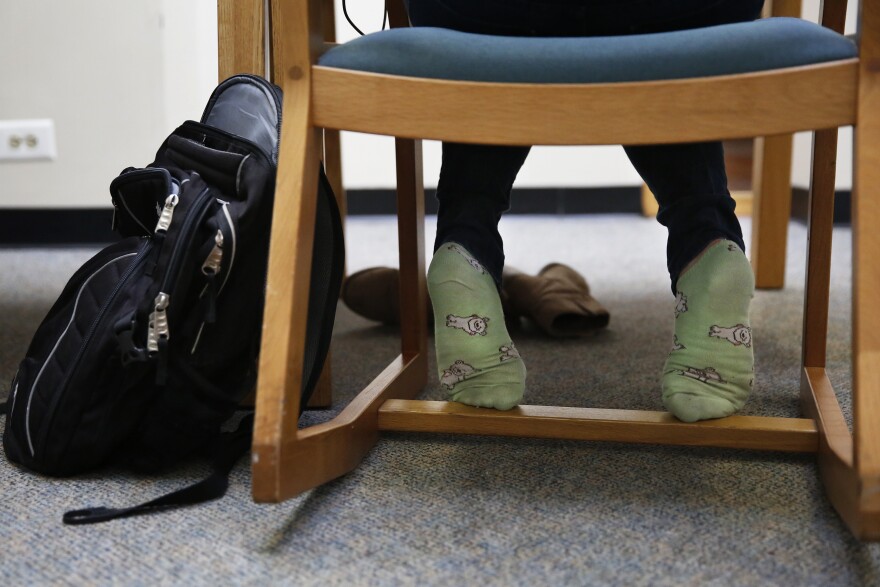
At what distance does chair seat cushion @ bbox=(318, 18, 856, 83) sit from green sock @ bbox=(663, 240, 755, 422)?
213 mm

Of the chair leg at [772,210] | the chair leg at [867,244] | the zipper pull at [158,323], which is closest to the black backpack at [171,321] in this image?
the zipper pull at [158,323]

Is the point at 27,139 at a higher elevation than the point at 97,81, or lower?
lower

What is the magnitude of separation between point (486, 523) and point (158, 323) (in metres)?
0.30

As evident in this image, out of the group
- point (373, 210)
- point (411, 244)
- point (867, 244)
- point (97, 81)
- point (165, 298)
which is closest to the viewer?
point (867, 244)

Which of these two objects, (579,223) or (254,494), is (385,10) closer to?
(254,494)

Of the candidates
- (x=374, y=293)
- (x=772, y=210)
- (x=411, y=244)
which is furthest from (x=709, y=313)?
(x=772, y=210)

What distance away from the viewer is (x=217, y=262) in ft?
2.27

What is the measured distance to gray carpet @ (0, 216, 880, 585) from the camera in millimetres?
565

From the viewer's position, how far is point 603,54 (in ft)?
1.94

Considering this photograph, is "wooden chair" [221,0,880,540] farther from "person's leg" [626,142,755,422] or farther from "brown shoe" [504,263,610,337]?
"brown shoe" [504,263,610,337]

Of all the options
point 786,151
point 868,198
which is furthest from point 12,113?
point 868,198

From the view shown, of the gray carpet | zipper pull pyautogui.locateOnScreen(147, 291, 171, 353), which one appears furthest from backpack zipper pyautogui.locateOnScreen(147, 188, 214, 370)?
the gray carpet

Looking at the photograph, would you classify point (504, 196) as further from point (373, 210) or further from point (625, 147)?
point (373, 210)

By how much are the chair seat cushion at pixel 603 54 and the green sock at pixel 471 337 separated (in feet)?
0.71
